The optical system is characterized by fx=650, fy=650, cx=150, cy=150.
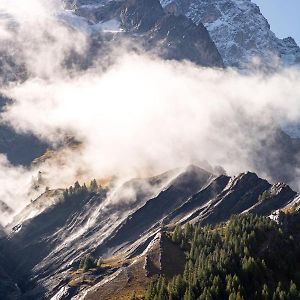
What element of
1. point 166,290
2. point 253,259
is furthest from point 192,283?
point 253,259

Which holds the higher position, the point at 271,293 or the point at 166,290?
the point at 166,290

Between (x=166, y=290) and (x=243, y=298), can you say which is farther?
(x=166, y=290)

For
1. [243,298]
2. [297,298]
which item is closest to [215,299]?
[243,298]

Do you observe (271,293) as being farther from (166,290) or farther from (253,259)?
(166,290)

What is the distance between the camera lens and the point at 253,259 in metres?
200

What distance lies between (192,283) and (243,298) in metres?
18.0

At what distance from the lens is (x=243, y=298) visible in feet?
606

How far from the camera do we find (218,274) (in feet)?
655

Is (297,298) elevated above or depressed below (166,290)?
below

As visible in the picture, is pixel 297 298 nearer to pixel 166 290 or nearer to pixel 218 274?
pixel 218 274

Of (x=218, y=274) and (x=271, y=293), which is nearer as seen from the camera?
(x=271, y=293)

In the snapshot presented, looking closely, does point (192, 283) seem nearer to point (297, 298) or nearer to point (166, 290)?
point (166, 290)

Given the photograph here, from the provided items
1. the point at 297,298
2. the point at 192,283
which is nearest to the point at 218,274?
the point at 192,283

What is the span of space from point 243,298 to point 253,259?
18242 mm
